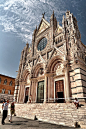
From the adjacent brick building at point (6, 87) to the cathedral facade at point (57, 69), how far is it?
10157mm

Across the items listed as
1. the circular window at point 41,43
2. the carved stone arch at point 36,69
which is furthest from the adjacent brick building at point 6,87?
the circular window at point 41,43

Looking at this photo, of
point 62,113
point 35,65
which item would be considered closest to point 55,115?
point 62,113

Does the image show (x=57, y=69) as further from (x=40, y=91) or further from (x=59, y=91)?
(x=40, y=91)

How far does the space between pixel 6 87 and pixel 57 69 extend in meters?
20.9

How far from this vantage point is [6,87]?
2769 centimetres

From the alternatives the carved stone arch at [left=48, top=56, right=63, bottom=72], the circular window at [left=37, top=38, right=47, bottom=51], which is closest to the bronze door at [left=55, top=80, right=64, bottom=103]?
the carved stone arch at [left=48, top=56, right=63, bottom=72]

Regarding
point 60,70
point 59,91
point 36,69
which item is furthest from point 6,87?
point 60,70

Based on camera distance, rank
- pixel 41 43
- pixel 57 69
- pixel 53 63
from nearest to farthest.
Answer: pixel 57 69 → pixel 53 63 → pixel 41 43

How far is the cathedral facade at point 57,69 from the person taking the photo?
10344 mm

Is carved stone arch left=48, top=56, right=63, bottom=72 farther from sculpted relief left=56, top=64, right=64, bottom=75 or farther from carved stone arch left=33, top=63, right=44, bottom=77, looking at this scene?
carved stone arch left=33, top=63, right=44, bottom=77

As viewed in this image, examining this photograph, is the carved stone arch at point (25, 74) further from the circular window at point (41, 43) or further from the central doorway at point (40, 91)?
the circular window at point (41, 43)

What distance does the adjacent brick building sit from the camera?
26319 millimetres

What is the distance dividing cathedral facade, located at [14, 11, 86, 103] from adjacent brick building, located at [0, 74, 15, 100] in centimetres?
1016

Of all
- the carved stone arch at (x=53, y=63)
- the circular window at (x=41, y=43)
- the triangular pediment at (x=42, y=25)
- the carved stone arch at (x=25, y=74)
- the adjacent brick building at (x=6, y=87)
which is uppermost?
the triangular pediment at (x=42, y=25)
